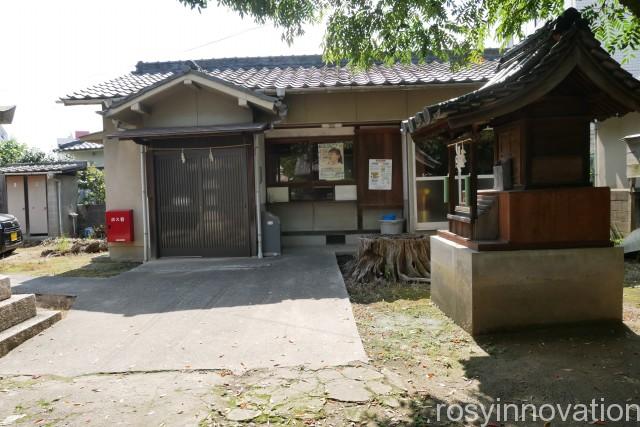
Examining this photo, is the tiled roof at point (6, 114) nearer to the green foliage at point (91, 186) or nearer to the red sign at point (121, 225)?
the red sign at point (121, 225)

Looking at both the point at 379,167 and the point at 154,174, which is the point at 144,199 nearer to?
the point at 154,174

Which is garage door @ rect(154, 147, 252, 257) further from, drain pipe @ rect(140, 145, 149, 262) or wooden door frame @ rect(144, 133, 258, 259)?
drain pipe @ rect(140, 145, 149, 262)

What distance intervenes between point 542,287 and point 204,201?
22.8 feet

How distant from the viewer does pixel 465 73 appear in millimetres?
10695

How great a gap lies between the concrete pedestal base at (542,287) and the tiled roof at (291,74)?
15.8 feet

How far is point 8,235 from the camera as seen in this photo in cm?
1258

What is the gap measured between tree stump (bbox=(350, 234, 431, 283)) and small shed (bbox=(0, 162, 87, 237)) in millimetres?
13446

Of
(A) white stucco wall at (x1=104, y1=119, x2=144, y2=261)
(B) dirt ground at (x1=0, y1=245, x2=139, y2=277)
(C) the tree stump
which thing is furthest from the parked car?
(C) the tree stump

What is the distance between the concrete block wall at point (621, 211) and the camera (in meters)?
10.1

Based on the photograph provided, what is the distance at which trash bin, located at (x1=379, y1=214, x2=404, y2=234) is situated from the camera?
34.3 ft

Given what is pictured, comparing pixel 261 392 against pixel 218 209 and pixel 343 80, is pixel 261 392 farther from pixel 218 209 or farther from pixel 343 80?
pixel 343 80

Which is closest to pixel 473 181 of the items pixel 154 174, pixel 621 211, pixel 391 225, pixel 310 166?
pixel 391 225

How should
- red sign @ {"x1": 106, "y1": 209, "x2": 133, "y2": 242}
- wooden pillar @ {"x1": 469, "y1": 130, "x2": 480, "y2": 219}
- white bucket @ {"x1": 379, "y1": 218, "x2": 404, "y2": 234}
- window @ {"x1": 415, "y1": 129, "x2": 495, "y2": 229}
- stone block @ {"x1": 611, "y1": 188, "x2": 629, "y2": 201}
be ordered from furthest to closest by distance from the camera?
window @ {"x1": 415, "y1": 129, "x2": 495, "y2": 229} → white bucket @ {"x1": 379, "y1": 218, "x2": 404, "y2": 234} → stone block @ {"x1": 611, "y1": 188, "x2": 629, "y2": 201} → red sign @ {"x1": 106, "y1": 209, "x2": 133, "y2": 242} → wooden pillar @ {"x1": 469, "y1": 130, "x2": 480, "y2": 219}

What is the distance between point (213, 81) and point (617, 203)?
31.9 ft
